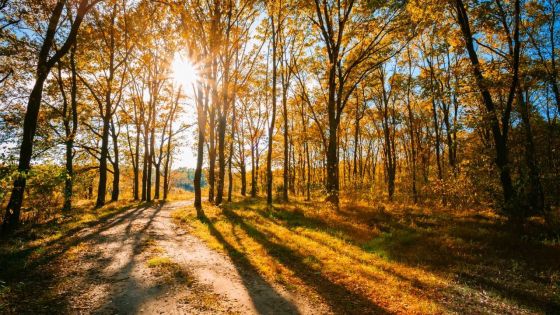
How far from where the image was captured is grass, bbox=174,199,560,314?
623cm

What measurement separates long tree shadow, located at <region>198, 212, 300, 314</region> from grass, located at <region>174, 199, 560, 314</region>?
4.3 inches

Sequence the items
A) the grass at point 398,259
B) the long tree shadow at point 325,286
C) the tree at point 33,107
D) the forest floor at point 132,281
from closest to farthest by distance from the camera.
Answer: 1. the forest floor at point 132,281
2. the long tree shadow at point 325,286
3. the grass at point 398,259
4. the tree at point 33,107

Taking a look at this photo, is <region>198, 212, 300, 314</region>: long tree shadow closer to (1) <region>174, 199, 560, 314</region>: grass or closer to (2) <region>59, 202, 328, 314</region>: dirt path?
(2) <region>59, 202, 328, 314</region>: dirt path

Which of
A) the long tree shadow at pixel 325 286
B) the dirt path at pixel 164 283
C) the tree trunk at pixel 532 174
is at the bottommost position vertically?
the long tree shadow at pixel 325 286

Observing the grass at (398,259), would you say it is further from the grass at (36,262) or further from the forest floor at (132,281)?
the grass at (36,262)

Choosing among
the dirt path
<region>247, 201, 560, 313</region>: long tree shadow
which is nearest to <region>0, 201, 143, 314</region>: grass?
the dirt path

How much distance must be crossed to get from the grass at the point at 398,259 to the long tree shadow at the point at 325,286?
0.02 metres

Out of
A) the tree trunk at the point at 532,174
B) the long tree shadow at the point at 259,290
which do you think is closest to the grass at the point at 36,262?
the long tree shadow at the point at 259,290

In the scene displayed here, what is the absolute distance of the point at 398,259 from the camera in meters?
9.08

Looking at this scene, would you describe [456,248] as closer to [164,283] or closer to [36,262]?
[164,283]

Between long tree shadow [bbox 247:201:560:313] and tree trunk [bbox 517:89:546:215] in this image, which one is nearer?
long tree shadow [bbox 247:201:560:313]

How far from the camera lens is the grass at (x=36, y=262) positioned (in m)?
5.50

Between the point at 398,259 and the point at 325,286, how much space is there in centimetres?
345

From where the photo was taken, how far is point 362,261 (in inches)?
338
